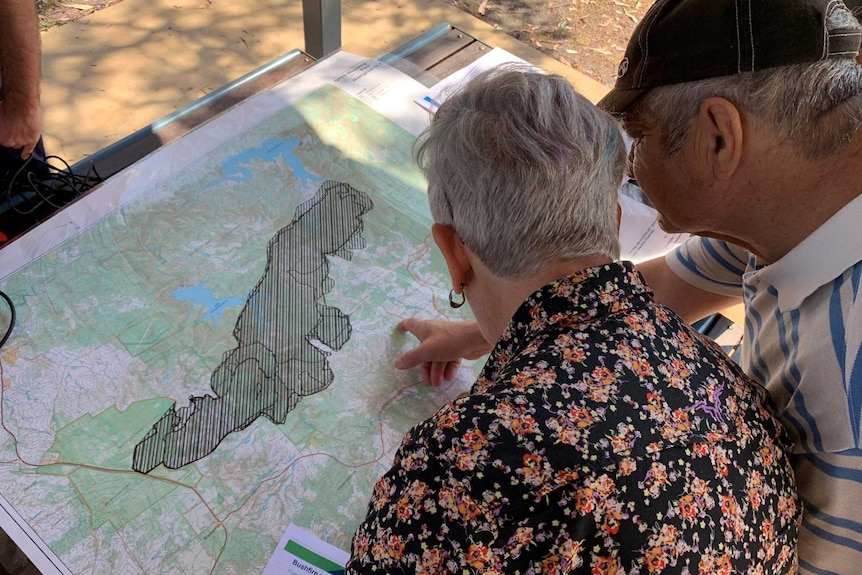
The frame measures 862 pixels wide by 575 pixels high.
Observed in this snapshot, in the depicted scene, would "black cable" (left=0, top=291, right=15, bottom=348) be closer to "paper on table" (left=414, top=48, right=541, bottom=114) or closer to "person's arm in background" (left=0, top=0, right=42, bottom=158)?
"person's arm in background" (left=0, top=0, right=42, bottom=158)

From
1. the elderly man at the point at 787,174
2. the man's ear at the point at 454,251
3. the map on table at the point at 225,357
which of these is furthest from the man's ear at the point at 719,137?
the map on table at the point at 225,357

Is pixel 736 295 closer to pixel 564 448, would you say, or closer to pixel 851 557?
pixel 851 557

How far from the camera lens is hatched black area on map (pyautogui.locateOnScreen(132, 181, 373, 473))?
36.6 inches

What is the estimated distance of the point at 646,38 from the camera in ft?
2.61

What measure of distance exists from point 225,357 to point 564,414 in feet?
1.93

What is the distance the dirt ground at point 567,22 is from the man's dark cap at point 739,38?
2066 mm

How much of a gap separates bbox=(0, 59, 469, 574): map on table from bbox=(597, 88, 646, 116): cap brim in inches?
17.6

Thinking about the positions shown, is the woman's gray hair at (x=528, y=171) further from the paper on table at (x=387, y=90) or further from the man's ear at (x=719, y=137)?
the paper on table at (x=387, y=90)

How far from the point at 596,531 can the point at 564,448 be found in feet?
0.28

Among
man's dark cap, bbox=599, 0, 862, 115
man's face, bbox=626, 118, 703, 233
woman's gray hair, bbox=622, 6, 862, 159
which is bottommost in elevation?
man's face, bbox=626, 118, 703, 233

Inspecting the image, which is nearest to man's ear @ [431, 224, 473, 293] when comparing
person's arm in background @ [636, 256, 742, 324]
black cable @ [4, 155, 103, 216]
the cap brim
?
the cap brim

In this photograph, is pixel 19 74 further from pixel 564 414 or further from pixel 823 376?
pixel 823 376

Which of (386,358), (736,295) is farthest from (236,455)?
(736,295)

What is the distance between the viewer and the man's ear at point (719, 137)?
0.74 m
